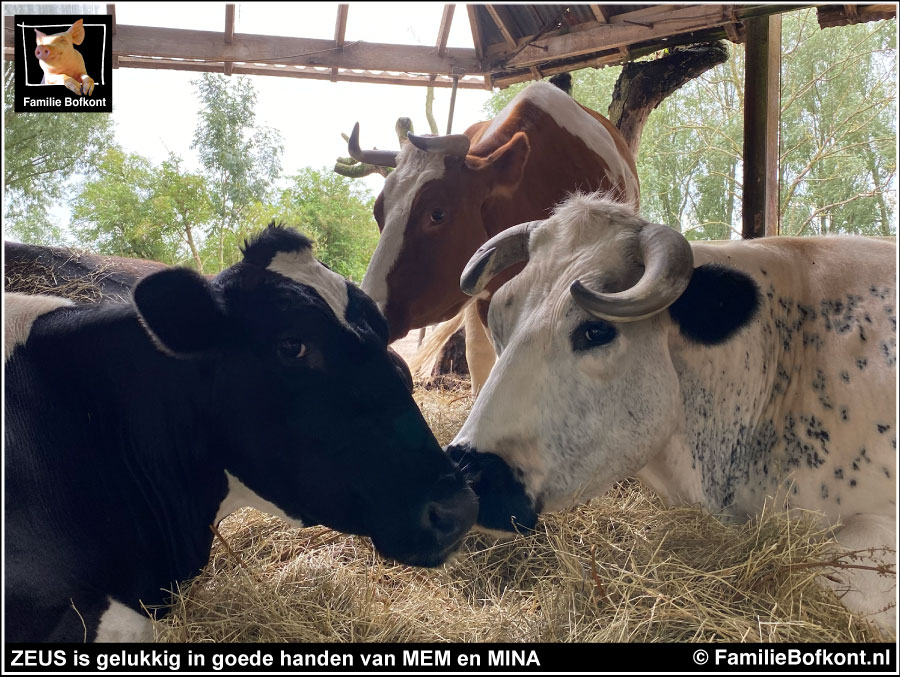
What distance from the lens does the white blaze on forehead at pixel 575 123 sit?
15.9 ft

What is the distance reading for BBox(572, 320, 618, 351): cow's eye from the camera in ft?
7.63

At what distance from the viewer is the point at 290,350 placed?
84.0 inches

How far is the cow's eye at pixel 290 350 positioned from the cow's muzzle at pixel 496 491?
0.57 m

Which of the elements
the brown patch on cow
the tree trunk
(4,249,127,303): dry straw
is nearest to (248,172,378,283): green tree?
the brown patch on cow

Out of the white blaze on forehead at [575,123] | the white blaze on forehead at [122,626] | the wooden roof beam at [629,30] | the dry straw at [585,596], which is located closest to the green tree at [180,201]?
the white blaze on forehead at [575,123]

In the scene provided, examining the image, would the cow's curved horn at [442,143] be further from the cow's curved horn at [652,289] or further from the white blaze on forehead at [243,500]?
the white blaze on forehead at [243,500]

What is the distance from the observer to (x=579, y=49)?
17.1ft

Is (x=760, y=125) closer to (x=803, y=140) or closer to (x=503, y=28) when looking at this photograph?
(x=503, y=28)

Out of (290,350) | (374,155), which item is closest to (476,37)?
(374,155)

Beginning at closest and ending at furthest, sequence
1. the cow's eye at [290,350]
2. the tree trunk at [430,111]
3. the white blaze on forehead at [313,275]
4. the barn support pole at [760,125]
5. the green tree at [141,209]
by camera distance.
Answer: the cow's eye at [290,350], the white blaze on forehead at [313,275], the green tree at [141,209], the barn support pole at [760,125], the tree trunk at [430,111]

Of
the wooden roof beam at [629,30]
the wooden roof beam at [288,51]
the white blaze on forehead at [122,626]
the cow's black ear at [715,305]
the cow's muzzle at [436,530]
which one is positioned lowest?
the white blaze on forehead at [122,626]

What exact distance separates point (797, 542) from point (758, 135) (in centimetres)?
365

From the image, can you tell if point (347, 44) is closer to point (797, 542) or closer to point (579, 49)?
point (579, 49)

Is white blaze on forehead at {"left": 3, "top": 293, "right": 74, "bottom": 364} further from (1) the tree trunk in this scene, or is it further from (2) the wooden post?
(1) the tree trunk
